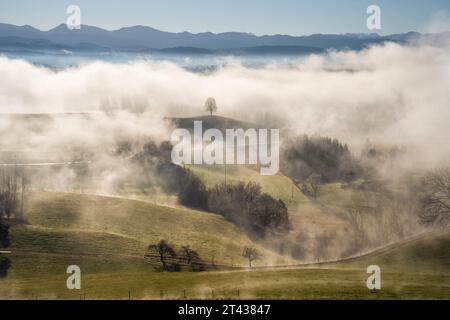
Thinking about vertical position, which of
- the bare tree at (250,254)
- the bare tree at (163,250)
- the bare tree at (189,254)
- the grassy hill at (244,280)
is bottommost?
the bare tree at (250,254)

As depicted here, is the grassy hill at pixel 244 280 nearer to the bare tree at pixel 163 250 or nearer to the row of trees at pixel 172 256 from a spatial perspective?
the row of trees at pixel 172 256

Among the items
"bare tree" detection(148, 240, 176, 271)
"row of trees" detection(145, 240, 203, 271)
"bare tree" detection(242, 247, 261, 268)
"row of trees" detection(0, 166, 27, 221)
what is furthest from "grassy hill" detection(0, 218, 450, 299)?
"bare tree" detection(242, 247, 261, 268)

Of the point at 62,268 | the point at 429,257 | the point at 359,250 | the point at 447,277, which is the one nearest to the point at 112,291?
the point at 62,268

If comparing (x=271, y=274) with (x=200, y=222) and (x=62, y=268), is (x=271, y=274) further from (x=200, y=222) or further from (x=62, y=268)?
(x=200, y=222)

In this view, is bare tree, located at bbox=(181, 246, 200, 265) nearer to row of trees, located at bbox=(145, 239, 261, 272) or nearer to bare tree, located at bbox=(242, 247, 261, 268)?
row of trees, located at bbox=(145, 239, 261, 272)

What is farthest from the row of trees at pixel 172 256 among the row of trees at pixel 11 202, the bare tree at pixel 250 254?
the row of trees at pixel 11 202

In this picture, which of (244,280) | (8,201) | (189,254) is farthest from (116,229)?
(244,280)

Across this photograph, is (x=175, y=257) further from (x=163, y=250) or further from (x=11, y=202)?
(x=11, y=202)
